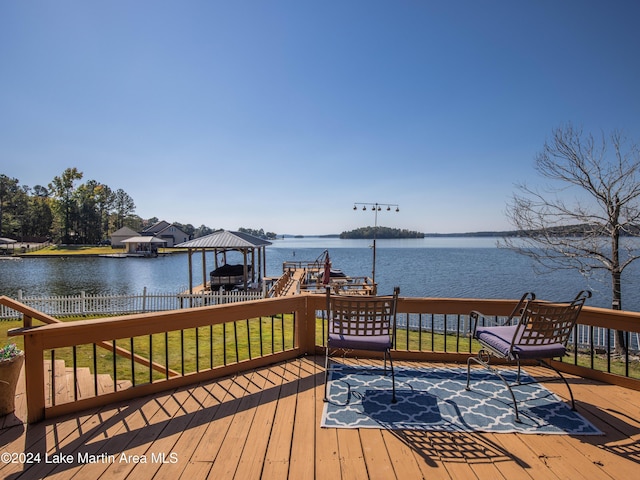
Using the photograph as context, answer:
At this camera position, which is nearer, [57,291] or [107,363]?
[107,363]

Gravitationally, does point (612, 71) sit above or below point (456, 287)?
above

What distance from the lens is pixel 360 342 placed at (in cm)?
251

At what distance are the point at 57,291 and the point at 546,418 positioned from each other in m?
23.7

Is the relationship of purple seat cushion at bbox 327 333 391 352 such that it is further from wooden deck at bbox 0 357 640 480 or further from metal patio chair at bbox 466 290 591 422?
metal patio chair at bbox 466 290 591 422

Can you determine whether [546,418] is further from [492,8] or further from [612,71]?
[612,71]

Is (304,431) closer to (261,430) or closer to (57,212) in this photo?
(261,430)

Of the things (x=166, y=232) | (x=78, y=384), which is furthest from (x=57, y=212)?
(x=78, y=384)

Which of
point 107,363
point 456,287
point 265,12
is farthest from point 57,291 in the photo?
point 456,287

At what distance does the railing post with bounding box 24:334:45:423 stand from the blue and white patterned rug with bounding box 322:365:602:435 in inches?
82.5

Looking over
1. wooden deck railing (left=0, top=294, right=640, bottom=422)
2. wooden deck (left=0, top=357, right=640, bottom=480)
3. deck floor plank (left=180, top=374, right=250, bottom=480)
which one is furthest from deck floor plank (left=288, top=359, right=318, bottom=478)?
wooden deck railing (left=0, top=294, right=640, bottom=422)

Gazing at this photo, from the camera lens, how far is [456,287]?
2039 centimetres

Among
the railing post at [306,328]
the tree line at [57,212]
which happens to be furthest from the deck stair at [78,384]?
the tree line at [57,212]

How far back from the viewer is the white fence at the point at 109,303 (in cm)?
A: 988

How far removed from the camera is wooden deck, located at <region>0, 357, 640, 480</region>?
5.61ft
